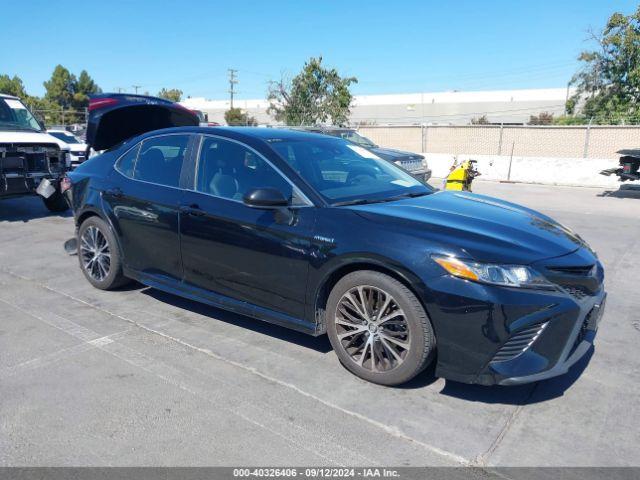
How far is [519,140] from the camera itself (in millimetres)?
26172

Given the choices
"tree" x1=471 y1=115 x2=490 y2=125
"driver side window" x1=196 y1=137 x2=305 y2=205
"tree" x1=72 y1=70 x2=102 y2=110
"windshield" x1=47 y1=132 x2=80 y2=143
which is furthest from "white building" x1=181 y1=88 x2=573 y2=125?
"driver side window" x1=196 y1=137 x2=305 y2=205

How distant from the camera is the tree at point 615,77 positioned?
32.1 meters

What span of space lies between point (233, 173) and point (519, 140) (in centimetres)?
2452

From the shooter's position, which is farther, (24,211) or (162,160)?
(24,211)

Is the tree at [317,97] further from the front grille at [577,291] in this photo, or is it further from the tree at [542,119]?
the front grille at [577,291]

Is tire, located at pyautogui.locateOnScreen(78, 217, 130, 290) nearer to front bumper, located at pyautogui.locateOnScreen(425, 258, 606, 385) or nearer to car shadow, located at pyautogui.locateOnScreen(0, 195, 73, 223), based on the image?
front bumper, located at pyautogui.locateOnScreen(425, 258, 606, 385)

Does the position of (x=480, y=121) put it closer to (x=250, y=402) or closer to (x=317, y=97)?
(x=317, y=97)

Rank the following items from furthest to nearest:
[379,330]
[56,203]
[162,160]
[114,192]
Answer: [56,203]
[114,192]
[162,160]
[379,330]

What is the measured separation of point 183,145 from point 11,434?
264 cm

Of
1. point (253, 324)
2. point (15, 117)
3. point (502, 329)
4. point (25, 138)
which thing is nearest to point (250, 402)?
point (253, 324)

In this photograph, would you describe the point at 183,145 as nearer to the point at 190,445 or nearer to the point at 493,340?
the point at 190,445

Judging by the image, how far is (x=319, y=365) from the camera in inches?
154

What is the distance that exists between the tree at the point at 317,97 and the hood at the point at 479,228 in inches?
1373

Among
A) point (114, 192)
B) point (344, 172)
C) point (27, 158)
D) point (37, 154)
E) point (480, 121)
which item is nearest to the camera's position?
point (344, 172)
